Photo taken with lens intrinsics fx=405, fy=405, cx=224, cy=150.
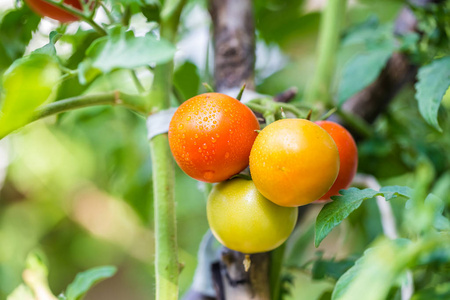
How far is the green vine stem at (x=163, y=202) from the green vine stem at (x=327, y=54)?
206 millimetres

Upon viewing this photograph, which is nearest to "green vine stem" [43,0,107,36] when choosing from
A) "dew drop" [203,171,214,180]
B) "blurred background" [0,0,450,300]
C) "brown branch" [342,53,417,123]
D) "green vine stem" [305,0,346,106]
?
"blurred background" [0,0,450,300]

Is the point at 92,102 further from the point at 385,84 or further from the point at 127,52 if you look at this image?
the point at 385,84

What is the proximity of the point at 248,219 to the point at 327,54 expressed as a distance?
31 centimetres

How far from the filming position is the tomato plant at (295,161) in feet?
0.94

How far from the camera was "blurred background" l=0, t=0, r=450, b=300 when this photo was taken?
66 cm

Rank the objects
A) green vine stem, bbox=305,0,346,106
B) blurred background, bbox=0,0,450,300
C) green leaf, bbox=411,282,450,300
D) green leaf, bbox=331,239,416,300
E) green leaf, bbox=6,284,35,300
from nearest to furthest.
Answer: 1. green leaf, bbox=331,239,416,300
2. green leaf, bbox=411,282,450,300
3. green leaf, bbox=6,284,35,300
4. green vine stem, bbox=305,0,346,106
5. blurred background, bbox=0,0,450,300

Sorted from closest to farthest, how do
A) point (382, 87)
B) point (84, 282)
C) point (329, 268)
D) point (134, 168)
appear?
1. point (84, 282)
2. point (329, 268)
3. point (382, 87)
4. point (134, 168)

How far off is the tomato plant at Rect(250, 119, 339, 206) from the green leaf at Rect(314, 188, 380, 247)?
0.02 meters

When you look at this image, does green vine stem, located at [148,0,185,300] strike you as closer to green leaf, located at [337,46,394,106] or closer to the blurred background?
the blurred background

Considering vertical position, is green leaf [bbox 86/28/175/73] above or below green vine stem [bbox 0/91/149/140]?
above

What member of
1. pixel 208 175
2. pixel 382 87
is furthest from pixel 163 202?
pixel 382 87

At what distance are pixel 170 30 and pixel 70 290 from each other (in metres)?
0.29

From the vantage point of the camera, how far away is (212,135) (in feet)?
1.02

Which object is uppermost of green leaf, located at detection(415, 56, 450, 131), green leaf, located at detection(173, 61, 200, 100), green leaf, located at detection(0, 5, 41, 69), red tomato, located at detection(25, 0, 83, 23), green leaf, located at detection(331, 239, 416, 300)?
red tomato, located at detection(25, 0, 83, 23)
